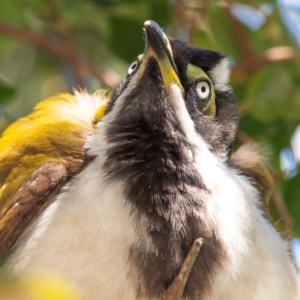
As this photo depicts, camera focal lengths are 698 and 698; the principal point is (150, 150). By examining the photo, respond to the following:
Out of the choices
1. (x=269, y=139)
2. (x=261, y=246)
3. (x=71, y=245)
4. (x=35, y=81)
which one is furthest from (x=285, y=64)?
(x=35, y=81)

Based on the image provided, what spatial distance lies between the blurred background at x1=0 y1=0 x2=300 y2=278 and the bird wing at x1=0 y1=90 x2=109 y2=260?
0.39 m

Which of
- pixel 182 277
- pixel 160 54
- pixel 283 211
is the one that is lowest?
pixel 182 277

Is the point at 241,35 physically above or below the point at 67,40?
above

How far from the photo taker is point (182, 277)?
201 centimetres

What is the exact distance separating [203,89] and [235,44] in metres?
1.08

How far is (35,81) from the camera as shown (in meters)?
4.74

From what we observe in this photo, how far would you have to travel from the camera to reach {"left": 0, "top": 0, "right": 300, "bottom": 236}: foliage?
3.08m

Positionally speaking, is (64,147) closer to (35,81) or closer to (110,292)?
(110,292)

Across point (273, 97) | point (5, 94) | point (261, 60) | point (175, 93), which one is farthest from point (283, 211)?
point (5, 94)

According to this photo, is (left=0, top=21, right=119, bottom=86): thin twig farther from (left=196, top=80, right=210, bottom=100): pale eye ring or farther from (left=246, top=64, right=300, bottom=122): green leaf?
(left=196, top=80, right=210, bottom=100): pale eye ring

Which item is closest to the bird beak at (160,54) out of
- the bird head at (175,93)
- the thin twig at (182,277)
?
the bird head at (175,93)

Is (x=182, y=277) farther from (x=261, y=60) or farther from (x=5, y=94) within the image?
(x=261, y=60)

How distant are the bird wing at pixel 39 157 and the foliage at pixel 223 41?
0.39 m

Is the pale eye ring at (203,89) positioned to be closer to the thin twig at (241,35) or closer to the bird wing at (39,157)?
the bird wing at (39,157)
